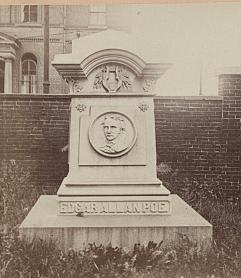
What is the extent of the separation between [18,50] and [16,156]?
13.5ft

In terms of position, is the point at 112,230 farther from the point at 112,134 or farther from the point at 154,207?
the point at 112,134

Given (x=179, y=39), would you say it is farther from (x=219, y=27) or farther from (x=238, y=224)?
(x=238, y=224)

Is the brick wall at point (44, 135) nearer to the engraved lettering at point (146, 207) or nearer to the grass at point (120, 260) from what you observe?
the grass at point (120, 260)

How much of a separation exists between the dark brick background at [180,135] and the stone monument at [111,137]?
5.36ft

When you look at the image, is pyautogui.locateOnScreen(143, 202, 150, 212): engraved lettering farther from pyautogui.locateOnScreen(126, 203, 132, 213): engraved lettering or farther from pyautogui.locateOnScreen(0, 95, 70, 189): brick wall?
pyautogui.locateOnScreen(0, 95, 70, 189): brick wall

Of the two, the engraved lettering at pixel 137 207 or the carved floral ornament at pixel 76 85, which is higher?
the carved floral ornament at pixel 76 85

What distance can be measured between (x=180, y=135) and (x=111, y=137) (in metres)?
1.88

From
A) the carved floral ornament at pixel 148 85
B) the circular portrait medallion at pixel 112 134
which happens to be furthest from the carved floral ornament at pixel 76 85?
the carved floral ornament at pixel 148 85

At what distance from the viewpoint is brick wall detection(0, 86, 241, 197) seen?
16.0 feet

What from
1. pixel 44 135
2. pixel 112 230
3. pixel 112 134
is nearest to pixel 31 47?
pixel 44 135

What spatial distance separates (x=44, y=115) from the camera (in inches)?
196

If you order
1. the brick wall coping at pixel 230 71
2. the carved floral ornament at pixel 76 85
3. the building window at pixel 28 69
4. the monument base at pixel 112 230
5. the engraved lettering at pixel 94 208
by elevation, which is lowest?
the monument base at pixel 112 230

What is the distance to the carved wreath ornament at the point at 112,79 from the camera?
324cm

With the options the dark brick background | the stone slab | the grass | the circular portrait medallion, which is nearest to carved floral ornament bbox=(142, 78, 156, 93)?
the circular portrait medallion
